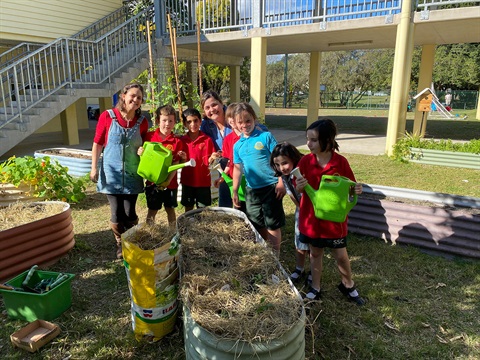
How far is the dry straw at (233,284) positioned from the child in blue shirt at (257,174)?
0.22m

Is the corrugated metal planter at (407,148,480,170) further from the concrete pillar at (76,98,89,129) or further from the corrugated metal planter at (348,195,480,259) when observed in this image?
the concrete pillar at (76,98,89,129)

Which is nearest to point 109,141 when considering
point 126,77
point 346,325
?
point 346,325

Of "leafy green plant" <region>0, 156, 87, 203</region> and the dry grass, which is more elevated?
"leafy green plant" <region>0, 156, 87, 203</region>

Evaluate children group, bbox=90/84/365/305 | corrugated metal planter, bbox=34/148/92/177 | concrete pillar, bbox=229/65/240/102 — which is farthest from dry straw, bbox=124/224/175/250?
concrete pillar, bbox=229/65/240/102

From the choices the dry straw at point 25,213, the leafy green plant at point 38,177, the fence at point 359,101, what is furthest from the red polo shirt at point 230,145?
the fence at point 359,101

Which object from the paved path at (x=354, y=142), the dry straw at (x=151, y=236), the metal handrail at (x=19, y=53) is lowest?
the paved path at (x=354, y=142)

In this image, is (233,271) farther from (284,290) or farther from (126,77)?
(126,77)

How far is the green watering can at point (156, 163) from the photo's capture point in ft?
9.86

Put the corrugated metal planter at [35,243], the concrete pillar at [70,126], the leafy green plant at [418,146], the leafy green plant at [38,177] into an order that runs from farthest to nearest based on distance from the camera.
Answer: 1. the concrete pillar at [70,126]
2. the leafy green plant at [418,146]
3. the leafy green plant at [38,177]
4. the corrugated metal planter at [35,243]

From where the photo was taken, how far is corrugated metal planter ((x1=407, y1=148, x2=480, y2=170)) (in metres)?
7.32

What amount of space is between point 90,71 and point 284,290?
9.69 meters

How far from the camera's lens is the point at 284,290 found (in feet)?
6.79

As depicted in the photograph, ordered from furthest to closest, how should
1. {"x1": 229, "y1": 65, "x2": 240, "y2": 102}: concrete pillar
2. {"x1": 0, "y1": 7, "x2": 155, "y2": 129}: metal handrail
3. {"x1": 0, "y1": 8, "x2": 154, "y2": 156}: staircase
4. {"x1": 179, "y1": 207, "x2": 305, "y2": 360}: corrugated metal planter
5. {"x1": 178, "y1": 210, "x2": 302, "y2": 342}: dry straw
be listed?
{"x1": 229, "y1": 65, "x2": 240, "y2": 102}: concrete pillar
{"x1": 0, "y1": 7, "x2": 155, "y2": 129}: metal handrail
{"x1": 0, "y1": 8, "x2": 154, "y2": 156}: staircase
{"x1": 178, "y1": 210, "x2": 302, "y2": 342}: dry straw
{"x1": 179, "y1": 207, "x2": 305, "y2": 360}: corrugated metal planter

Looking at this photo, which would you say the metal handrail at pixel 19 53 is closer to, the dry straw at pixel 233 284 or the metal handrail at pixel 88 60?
the metal handrail at pixel 88 60
